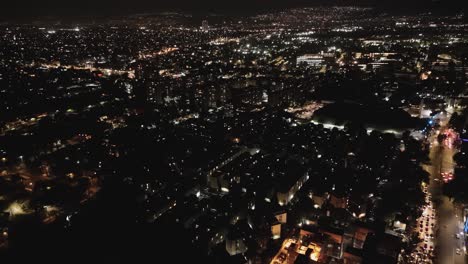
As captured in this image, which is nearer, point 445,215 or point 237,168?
point 445,215

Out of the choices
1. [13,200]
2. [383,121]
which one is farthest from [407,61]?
[13,200]

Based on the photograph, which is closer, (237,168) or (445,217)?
(445,217)

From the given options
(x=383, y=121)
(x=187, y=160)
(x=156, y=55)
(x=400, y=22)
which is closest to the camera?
(x=187, y=160)

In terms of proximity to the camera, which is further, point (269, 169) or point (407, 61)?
point (407, 61)

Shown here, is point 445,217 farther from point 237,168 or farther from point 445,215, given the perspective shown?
point 237,168

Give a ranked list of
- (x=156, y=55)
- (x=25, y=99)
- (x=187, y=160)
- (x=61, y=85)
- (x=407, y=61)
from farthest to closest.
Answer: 1. (x=156, y=55)
2. (x=407, y=61)
3. (x=61, y=85)
4. (x=25, y=99)
5. (x=187, y=160)

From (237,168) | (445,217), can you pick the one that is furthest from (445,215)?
(237,168)

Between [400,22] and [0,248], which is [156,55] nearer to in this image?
[0,248]
